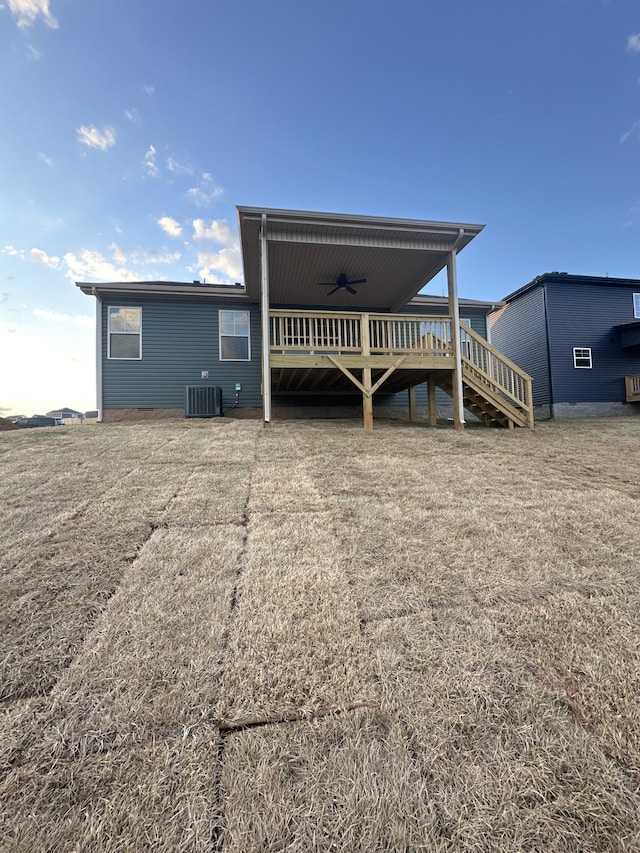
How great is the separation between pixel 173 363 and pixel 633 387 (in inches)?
631

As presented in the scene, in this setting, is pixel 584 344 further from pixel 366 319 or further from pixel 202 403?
pixel 202 403

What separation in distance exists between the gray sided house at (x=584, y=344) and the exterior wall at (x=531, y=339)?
0.04 meters

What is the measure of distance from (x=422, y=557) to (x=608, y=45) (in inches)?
687

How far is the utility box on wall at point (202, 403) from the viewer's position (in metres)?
10.1

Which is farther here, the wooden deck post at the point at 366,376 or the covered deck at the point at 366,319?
the wooden deck post at the point at 366,376

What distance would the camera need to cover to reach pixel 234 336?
10.9 meters

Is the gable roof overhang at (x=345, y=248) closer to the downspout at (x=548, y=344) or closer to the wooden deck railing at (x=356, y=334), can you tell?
the wooden deck railing at (x=356, y=334)

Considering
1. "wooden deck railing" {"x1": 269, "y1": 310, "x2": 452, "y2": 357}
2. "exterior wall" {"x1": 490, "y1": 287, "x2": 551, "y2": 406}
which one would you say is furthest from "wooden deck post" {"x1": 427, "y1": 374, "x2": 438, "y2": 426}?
"exterior wall" {"x1": 490, "y1": 287, "x2": 551, "y2": 406}

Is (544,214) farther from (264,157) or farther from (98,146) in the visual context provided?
(98,146)

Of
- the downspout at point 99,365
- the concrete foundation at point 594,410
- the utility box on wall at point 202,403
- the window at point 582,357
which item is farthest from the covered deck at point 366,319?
the window at point 582,357

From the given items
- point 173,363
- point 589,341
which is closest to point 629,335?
point 589,341

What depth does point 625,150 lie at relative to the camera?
14953 millimetres

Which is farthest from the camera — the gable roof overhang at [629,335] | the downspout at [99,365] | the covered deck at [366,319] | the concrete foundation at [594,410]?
the gable roof overhang at [629,335]

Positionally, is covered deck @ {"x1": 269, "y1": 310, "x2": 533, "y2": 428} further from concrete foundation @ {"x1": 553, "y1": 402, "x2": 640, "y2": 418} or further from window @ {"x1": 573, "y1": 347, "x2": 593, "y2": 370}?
window @ {"x1": 573, "y1": 347, "x2": 593, "y2": 370}
